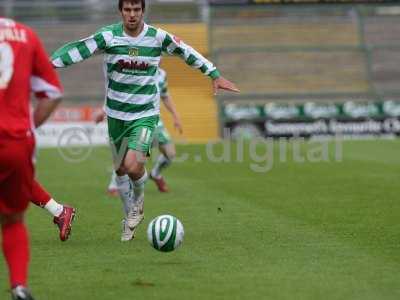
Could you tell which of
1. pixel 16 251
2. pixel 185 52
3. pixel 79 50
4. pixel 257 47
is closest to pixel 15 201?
pixel 16 251

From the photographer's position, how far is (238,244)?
8.99m

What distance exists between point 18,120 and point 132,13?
3.39 m

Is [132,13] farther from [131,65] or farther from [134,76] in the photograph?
[134,76]

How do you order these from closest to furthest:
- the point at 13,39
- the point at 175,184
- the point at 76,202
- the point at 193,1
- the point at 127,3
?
1. the point at 13,39
2. the point at 127,3
3. the point at 76,202
4. the point at 175,184
5. the point at 193,1

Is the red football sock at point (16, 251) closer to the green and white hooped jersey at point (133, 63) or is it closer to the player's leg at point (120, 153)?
the green and white hooped jersey at point (133, 63)

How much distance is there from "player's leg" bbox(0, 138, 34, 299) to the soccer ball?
2.11 metres

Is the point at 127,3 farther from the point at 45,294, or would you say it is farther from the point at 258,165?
the point at 258,165

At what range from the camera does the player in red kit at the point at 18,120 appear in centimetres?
595

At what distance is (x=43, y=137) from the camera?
92.1 feet

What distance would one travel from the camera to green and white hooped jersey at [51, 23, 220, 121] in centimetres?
931

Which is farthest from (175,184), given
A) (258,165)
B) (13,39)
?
(13,39)

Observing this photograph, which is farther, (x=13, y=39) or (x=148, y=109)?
(x=148, y=109)

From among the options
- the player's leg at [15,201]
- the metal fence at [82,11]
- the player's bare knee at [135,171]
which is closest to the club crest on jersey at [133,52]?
the player's bare knee at [135,171]

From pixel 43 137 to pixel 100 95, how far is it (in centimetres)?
904
